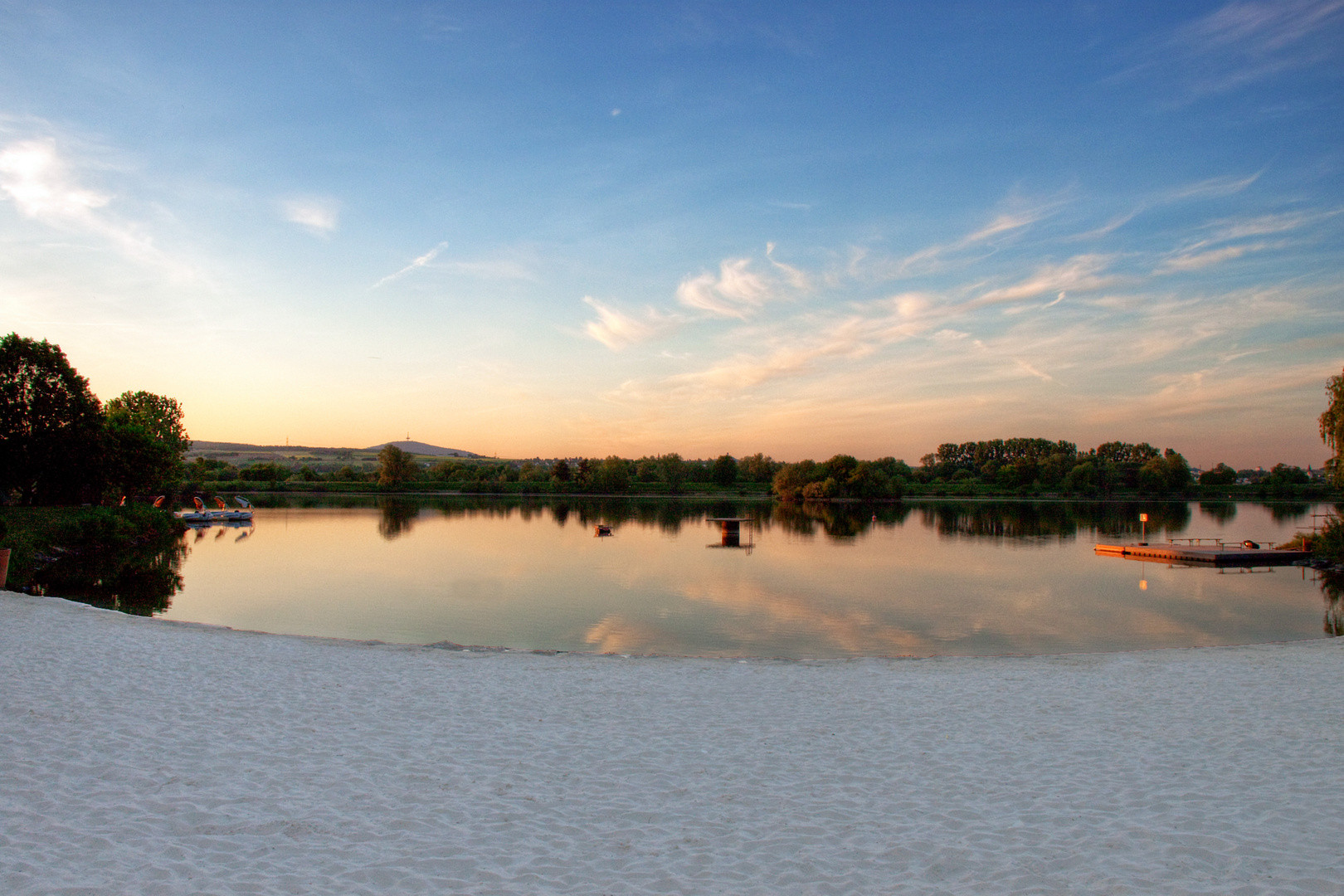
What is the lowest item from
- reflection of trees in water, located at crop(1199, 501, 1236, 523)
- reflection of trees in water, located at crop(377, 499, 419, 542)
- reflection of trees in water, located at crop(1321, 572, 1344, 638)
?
reflection of trees in water, located at crop(377, 499, 419, 542)

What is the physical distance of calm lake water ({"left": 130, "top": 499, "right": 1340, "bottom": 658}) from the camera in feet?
51.5

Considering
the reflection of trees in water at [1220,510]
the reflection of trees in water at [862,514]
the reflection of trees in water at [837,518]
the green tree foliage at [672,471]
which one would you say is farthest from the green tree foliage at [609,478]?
the reflection of trees in water at [1220,510]

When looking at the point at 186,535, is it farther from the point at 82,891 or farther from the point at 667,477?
the point at 667,477

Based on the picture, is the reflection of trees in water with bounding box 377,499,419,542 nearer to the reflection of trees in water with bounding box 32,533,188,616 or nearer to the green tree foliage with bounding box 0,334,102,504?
the reflection of trees in water with bounding box 32,533,188,616

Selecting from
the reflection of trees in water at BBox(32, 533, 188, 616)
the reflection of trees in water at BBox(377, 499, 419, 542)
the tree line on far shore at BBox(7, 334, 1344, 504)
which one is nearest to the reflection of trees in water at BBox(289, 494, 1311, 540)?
the reflection of trees in water at BBox(377, 499, 419, 542)

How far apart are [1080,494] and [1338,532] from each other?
87789 millimetres

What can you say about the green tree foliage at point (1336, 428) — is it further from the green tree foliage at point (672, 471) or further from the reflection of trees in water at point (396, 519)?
the green tree foliage at point (672, 471)

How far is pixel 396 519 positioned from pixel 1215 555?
5167 centimetres

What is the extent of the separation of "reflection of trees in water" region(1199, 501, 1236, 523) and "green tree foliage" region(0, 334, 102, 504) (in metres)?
77.8

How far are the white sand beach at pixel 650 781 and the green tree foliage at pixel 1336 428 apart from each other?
1067 inches

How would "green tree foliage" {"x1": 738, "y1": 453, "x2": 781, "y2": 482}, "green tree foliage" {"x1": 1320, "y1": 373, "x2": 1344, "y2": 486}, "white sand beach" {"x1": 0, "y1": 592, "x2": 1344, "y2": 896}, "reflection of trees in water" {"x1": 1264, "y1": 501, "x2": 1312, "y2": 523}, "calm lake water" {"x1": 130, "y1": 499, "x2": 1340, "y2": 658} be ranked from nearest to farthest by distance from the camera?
"white sand beach" {"x1": 0, "y1": 592, "x2": 1344, "y2": 896} → "calm lake water" {"x1": 130, "y1": 499, "x2": 1340, "y2": 658} → "green tree foliage" {"x1": 1320, "y1": 373, "x2": 1344, "y2": 486} → "reflection of trees in water" {"x1": 1264, "y1": 501, "x2": 1312, "y2": 523} → "green tree foliage" {"x1": 738, "y1": 453, "x2": 781, "y2": 482}

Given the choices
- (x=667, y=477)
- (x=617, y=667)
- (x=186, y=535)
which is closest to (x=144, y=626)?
(x=617, y=667)

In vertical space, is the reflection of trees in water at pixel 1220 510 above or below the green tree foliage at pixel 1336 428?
below

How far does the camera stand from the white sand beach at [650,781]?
13.7 ft
